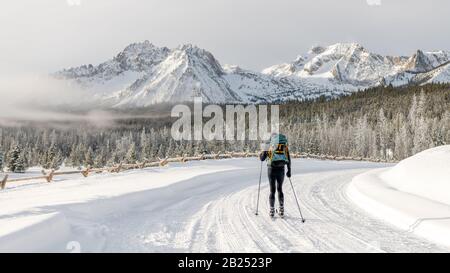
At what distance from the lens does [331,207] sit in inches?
488

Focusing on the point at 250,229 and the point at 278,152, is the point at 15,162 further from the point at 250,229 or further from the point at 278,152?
the point at 250,229

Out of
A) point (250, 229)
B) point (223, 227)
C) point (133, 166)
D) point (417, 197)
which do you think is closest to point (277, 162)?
point (250, 229)

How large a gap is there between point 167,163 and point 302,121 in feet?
430

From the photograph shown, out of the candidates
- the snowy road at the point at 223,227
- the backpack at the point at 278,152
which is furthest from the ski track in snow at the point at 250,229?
the backpack at the point at 278,152

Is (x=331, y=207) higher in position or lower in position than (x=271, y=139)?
lower

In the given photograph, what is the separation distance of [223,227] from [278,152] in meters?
2.82

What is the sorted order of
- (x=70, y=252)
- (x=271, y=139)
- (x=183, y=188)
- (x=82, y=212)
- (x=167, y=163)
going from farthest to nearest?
(x=167, y=163)
(x=183, y=188)
(x=271, y=139)
(x=82, y=212)
(x=70, y=252)

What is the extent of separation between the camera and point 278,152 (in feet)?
35.1

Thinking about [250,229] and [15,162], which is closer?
[250,229]

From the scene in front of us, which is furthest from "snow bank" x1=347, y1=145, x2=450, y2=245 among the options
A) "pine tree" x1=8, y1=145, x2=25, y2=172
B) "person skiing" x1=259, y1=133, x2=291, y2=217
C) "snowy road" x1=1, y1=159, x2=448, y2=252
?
"pine tree" x1=8, y1=145, x2=25, y2=172

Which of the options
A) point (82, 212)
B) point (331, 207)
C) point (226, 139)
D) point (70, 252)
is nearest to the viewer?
point (70, 252)

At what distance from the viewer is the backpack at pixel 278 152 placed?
34.9ft
